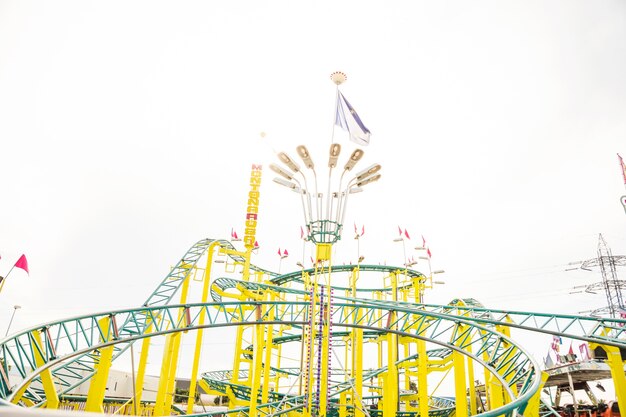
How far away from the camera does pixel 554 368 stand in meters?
20.6

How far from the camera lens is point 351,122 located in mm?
12547

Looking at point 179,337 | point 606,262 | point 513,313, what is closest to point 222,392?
point 179,337

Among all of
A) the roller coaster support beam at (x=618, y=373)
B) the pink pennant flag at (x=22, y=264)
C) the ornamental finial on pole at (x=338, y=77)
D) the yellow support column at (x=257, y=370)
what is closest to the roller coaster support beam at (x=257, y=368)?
the yellow support column at (x=257, y=370)

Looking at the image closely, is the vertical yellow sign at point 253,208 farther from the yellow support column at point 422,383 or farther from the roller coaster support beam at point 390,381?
the yellow support column at point 422,383

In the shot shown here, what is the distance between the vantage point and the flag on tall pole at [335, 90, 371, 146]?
40.8 feet

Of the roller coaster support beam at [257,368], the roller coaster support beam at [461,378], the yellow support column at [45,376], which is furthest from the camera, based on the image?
the roller coaster support beam at [257,368]

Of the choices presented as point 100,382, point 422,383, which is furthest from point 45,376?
point 422,383

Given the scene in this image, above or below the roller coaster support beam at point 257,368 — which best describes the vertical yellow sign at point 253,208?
above

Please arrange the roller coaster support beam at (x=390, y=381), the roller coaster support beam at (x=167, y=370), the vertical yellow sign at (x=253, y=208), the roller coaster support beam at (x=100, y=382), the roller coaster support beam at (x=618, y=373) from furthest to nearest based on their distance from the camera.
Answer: the vertical yellow sign at (x=253, y=208) < the roller coaster support beam at (x=167, y=370) < the roller coaster support beam at (x=390, y=381) < the roller coaster support beam at (x=100, y=382) < the roller coaster support beam at (x=618, y=373)

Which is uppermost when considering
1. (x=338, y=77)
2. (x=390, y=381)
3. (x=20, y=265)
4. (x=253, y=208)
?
(x=253, y=208)

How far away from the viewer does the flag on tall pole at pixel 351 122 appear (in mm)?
12445

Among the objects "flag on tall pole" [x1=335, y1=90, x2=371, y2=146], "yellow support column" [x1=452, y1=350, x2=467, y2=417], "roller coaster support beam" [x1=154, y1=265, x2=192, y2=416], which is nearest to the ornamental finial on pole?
"flag on tall pole" [x1=335, y1=90, x2=371, y2=146]

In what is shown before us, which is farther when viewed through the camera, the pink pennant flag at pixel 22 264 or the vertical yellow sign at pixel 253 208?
the vertical yellow sign at pixel 253 208

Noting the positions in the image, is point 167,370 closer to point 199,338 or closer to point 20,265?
point 199,338
